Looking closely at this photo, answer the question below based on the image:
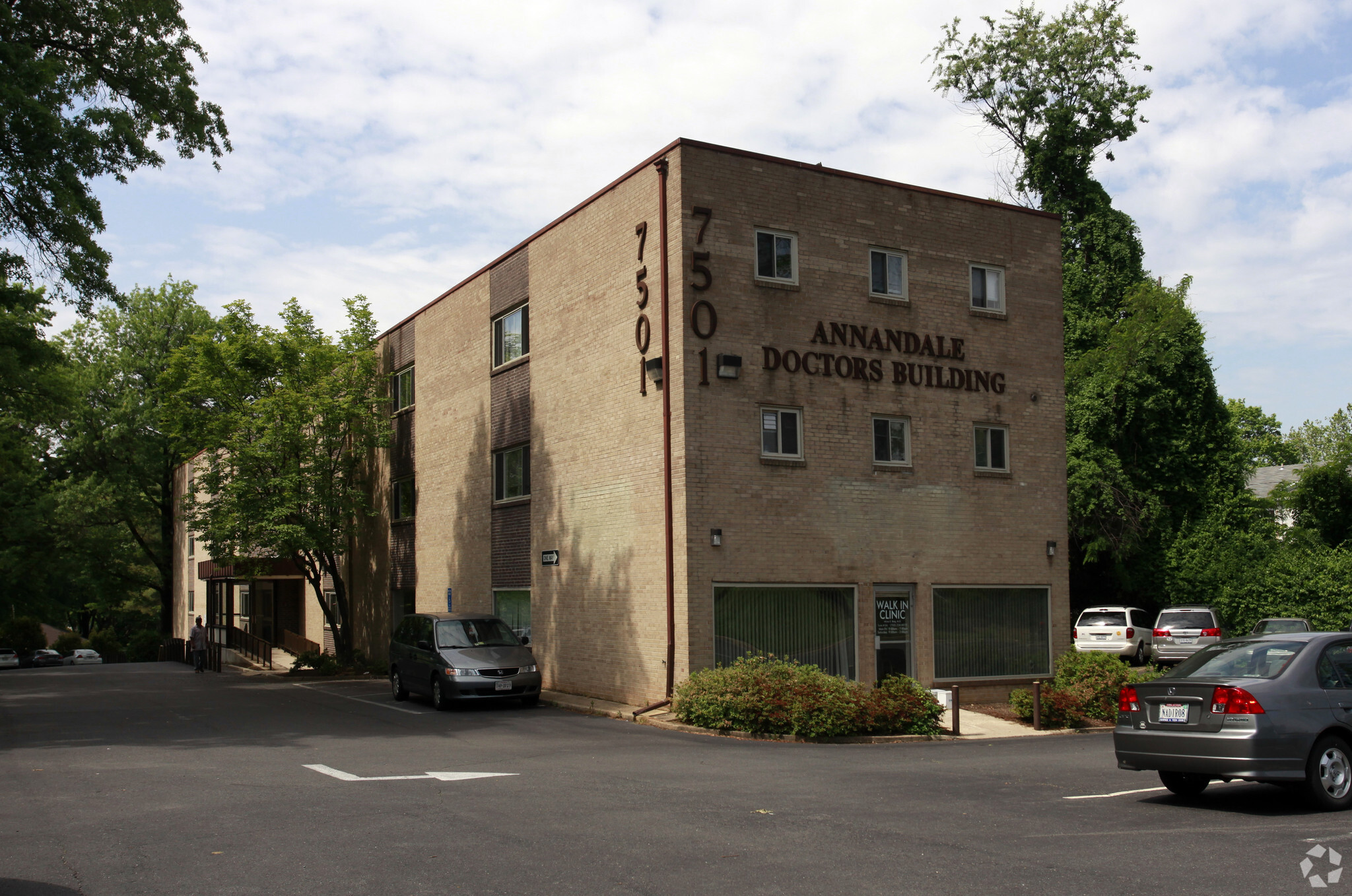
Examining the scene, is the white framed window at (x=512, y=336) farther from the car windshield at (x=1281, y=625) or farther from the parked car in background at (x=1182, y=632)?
the car windshield at (x=1281, y=625)

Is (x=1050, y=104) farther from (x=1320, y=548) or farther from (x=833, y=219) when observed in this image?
(x=833, y=219)

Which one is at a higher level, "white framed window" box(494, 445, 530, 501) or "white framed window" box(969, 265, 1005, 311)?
"white framed window" box(969, 265, 1005, 311)

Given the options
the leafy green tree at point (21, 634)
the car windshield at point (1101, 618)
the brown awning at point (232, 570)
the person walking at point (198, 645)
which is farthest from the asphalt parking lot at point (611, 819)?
the leafy green tree at point (21, 634)

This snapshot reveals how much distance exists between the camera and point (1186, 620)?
1152 inches

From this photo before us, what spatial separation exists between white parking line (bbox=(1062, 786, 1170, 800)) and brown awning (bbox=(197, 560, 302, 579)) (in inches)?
945

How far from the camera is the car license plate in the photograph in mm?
9689

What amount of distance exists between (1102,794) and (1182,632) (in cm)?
2038

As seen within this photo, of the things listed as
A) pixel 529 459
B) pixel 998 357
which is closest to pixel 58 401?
pixel 529 459

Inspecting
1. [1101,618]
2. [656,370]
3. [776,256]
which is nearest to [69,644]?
[1101,618]

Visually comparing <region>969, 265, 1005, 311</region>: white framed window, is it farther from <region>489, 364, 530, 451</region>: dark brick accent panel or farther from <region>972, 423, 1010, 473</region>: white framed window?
<region>489, 364, 530, 451</region>: dark brick accent panel

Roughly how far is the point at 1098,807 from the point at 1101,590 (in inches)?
1105

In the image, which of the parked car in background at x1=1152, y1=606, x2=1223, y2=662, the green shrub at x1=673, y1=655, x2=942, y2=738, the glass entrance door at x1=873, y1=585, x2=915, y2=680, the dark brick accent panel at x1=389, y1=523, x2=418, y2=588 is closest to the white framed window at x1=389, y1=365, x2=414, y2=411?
the dark brick accent panel at x1=389, y1=523, x2=418, y2=588

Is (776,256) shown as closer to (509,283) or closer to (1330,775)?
(509,283)

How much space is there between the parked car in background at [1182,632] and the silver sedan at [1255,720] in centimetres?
2001
